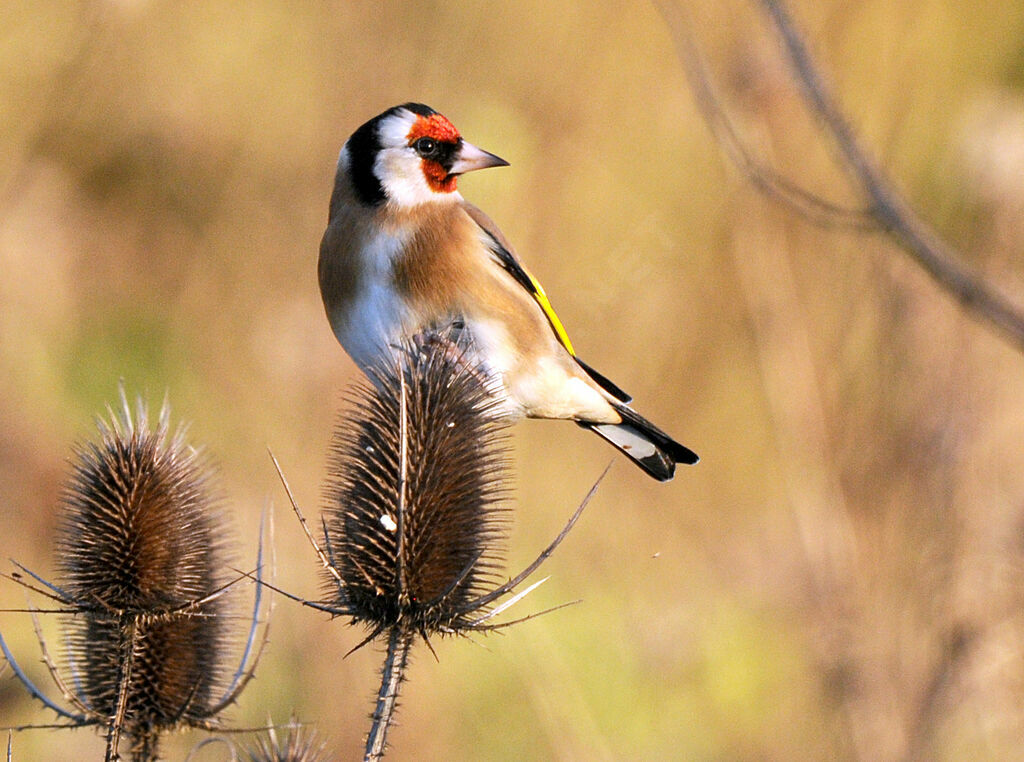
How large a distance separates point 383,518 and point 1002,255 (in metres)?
2.99

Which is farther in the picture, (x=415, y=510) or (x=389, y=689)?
(x=415, y=510)

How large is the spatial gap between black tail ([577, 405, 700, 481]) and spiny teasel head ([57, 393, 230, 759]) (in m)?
1.75

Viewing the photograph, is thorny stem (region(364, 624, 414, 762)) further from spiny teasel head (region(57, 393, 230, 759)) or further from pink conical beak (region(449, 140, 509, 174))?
pink conical beak (region(449, 140, 509, 174))

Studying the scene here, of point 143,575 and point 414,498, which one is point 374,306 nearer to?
point 414,498

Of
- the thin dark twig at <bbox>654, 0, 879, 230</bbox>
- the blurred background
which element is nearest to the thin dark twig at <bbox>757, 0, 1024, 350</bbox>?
the thin dark twig at <bbox>654, 0, 879, 230</bbox>

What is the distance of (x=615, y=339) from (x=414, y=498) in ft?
15.5

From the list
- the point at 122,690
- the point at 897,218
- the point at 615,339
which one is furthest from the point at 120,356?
the point at 897,218

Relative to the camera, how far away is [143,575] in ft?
7.55

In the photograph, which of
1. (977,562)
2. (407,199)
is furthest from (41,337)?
(977,562)

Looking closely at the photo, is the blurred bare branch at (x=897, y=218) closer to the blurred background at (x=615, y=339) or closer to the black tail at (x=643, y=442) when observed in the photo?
the black tail at (x=643, y=442)

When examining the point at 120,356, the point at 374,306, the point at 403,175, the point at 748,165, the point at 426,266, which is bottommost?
the point at 748,165

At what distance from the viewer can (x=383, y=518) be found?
2365mm

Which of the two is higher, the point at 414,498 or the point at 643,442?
the point at 643,442

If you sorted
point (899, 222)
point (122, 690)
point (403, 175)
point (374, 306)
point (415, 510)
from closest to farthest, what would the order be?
point (899, 222) → point (122, 690) → point (415, 510) → point (374, 306) → point (403, 175)
